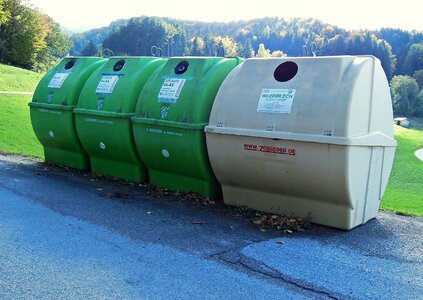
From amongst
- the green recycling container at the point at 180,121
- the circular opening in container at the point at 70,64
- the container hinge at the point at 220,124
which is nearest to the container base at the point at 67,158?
the circular opening in container at the point at 70,64

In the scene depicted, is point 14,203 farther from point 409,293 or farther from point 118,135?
point 409,293

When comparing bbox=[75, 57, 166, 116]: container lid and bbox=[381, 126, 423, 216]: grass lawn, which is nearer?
bbox=[75, 57, 166, 116]: container lid

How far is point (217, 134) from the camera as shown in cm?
515

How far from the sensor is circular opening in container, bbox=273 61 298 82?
16.0ft

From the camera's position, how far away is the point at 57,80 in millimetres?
7582

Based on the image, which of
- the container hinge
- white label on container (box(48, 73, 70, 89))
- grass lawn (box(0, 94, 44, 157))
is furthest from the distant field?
the container hinge

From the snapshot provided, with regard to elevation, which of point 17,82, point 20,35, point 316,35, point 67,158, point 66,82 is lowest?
point 17,82

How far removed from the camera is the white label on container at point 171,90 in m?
5.79

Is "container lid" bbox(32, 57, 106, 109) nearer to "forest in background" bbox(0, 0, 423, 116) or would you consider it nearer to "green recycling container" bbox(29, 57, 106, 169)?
"green recycling container" bbox(29, 57, 106, 169)

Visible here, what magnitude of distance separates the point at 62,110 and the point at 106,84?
0.93m

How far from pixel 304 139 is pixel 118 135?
2.81m

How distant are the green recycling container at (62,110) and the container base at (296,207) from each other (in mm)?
→ 2948

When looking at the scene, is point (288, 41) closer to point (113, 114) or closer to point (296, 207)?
point (113, 114)

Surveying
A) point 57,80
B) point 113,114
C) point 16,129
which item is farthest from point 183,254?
point 16,129
